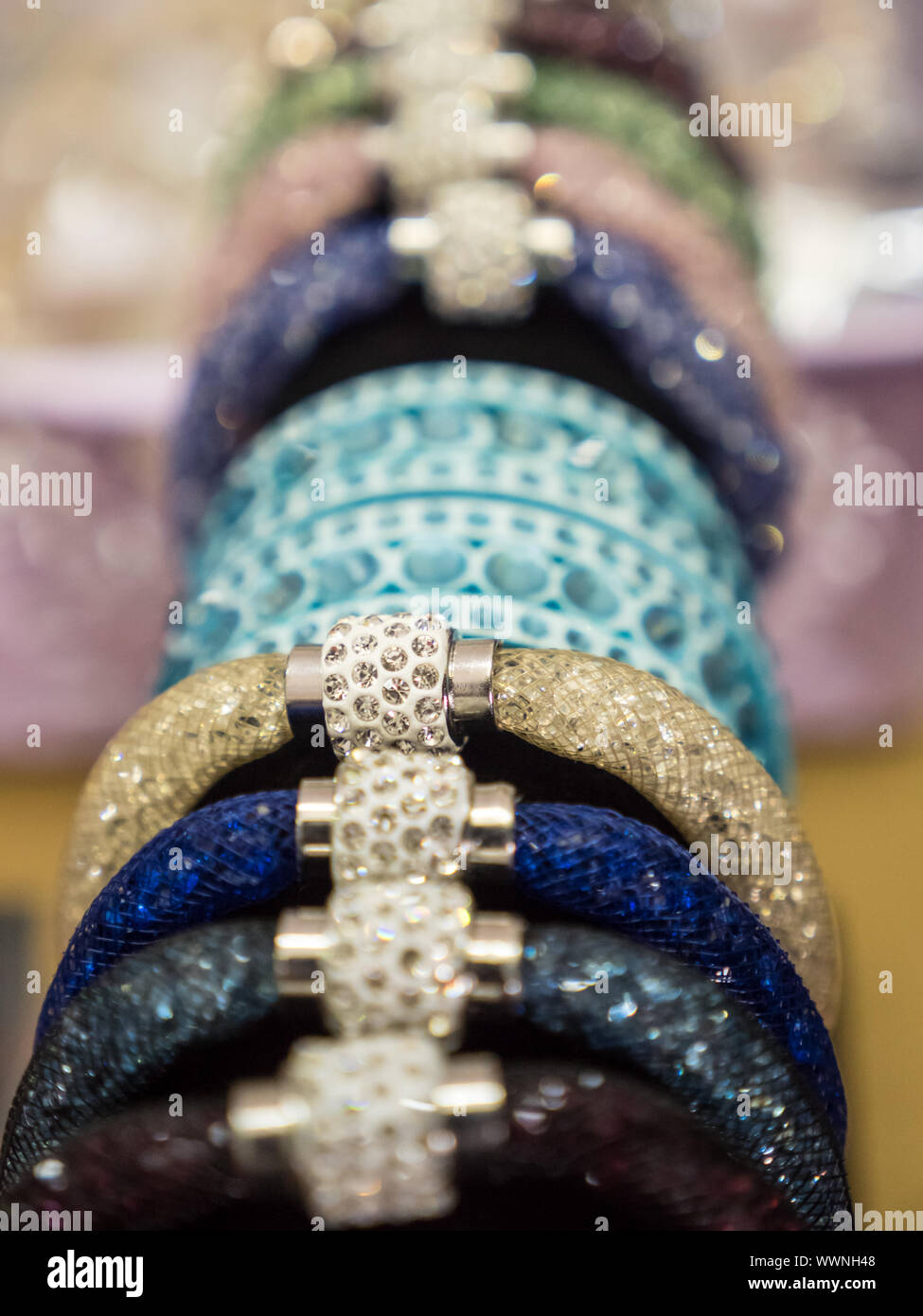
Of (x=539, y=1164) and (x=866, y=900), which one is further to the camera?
(x=866, y=900)

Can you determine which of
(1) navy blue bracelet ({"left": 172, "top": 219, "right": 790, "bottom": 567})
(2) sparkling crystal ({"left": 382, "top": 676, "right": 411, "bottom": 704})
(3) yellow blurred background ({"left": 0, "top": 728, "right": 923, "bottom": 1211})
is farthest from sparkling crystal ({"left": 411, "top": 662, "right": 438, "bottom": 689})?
(3) yellow blurred background ({"left": 0, "top": 728, "right": 923, "bottom": 1211})

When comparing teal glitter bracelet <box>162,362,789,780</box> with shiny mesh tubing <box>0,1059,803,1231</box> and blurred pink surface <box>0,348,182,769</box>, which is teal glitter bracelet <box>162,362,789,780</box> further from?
blurred pink surface <box>0,348,182,769</box>

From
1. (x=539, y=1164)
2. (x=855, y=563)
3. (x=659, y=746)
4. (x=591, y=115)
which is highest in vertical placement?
(x=591, y=115)

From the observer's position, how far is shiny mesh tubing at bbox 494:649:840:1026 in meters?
0.34

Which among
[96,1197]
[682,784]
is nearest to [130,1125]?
[96,1197]

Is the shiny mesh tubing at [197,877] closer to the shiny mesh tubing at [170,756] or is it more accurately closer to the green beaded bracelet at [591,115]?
the shiny mesh tubing at [170,756]

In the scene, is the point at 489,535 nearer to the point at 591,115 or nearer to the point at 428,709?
the point at 428,709

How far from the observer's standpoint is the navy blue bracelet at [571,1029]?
1.01 ft

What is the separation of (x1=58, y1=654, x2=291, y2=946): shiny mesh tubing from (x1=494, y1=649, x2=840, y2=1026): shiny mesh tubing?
0.07 meters

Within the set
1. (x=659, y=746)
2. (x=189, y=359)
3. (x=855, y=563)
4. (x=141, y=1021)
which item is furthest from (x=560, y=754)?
(x=855, y=563)

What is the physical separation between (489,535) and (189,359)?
0.22 metres

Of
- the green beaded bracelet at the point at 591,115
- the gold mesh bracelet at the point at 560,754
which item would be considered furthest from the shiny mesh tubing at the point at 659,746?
the green beaded bracelet at the point at 591,115

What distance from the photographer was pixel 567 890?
0.32m

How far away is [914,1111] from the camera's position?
56 centimetres
